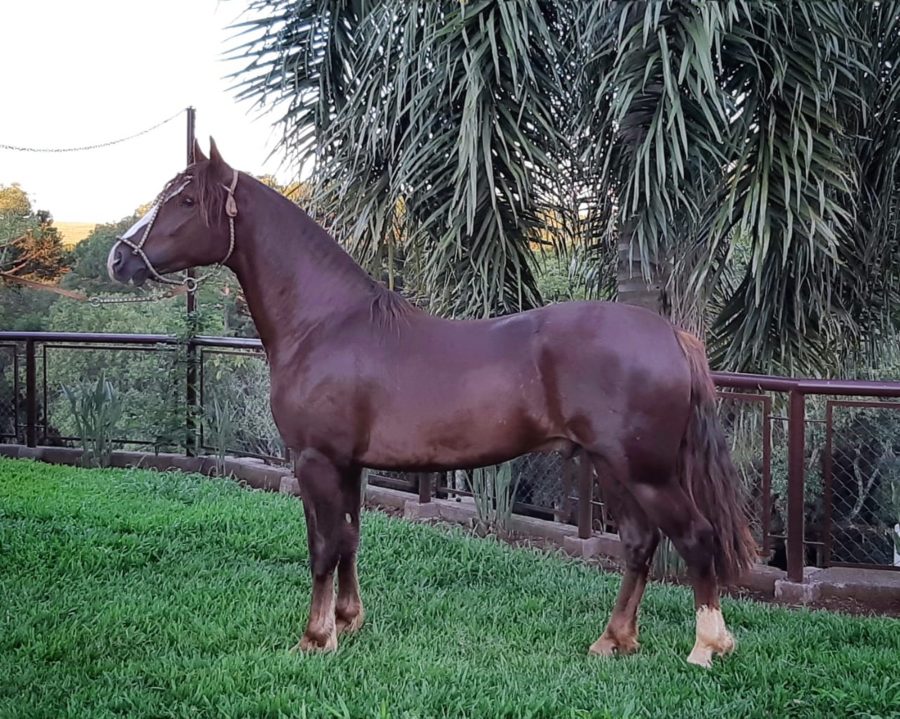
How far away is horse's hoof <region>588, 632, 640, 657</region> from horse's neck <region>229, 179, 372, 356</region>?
167 cm

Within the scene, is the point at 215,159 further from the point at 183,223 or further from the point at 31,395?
the point at 31,395

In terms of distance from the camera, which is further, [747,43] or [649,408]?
[747,43]

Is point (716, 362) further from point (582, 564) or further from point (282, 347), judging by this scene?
point (282, 347)

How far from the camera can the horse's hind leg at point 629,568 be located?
316 centimetres

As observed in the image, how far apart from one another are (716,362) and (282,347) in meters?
3.06

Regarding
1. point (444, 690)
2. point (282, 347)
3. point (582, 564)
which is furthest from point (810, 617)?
point (282, 347)

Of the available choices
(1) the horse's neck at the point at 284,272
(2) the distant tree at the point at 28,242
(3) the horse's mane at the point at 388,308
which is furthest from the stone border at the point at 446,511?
(2) the distant tree at the point at 28,242

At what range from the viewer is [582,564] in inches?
180

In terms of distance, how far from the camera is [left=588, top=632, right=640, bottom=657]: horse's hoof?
3119mm

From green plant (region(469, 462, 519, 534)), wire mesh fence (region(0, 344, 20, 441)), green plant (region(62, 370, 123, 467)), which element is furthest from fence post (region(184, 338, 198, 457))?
green plant (region(469, 462, 519, 534))

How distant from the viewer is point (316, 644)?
3.08 meters

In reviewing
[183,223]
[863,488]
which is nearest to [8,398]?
[183,223]

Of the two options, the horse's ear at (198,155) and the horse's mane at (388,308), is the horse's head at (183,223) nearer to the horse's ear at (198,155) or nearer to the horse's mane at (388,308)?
the horse's ear at (198,155)

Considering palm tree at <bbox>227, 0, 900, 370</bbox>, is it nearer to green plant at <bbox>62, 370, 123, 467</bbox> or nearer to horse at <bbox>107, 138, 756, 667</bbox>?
horse at <bbox>107, 138, 756, 667</bbox>
